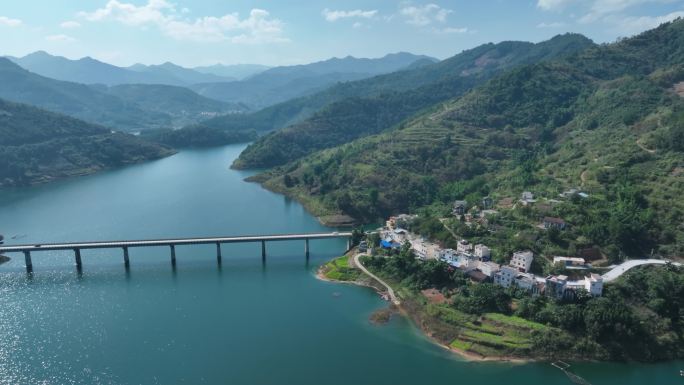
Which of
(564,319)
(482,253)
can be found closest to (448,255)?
(482,253)

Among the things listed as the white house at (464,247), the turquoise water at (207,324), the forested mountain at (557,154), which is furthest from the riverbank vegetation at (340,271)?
the forested mountain at (557,154)

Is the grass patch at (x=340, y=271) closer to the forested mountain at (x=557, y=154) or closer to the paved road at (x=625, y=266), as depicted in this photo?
the forested mountain at (x=557, y=154)

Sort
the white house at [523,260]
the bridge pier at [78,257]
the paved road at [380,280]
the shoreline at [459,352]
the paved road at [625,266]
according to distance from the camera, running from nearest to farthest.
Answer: the shoreline at [459,352]
the paved road at [625,266]
the white house at [523,260]
the paved road at [380,280]
the bridge pier at [78,257]

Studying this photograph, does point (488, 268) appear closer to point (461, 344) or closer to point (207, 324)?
point (461, 344)

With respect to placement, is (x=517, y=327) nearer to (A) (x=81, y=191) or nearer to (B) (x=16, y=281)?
(B) (x=16, y=281)

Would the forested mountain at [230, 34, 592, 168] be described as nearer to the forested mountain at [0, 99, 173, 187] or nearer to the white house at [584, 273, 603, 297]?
the forested mountain at [0, 99, 173, 187]

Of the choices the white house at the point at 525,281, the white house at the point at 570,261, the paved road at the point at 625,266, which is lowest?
the white house at the point at 525,281
